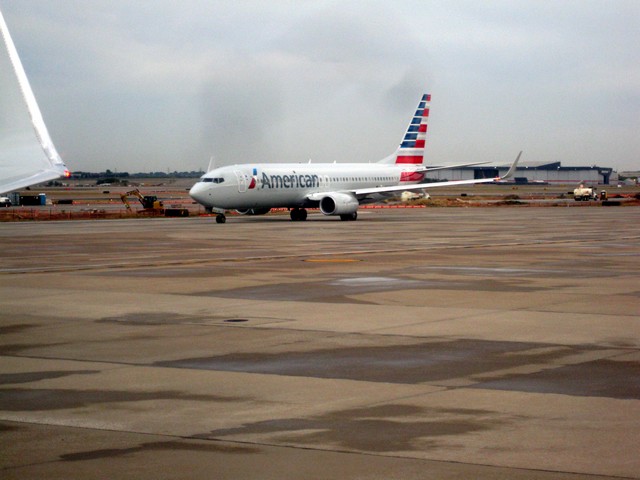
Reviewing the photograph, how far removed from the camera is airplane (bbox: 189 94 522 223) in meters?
64.0

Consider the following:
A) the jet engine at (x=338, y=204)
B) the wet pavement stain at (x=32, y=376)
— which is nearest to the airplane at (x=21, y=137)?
the wet pavement stain at (x=32, y=376)

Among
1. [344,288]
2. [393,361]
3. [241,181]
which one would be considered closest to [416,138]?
[241,181]

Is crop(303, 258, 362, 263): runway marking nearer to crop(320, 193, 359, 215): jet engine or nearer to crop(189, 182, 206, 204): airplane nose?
crop(189, 182, 206, 204): airplane nose

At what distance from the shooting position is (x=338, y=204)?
66.8m

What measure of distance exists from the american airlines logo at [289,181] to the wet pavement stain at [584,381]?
52.5 metres

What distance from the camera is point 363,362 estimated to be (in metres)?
14.2

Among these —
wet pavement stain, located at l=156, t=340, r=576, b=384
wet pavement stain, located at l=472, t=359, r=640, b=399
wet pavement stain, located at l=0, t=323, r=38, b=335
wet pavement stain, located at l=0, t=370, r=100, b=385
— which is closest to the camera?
wet pavement stain, located at l=472, t=359, r=640, b=399

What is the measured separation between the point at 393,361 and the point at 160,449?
17.7 ft

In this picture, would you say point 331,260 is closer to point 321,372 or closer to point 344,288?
point 344,288

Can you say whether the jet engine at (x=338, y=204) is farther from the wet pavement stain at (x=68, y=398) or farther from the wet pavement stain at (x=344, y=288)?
the wet pavement stain at (x=68, y=398)

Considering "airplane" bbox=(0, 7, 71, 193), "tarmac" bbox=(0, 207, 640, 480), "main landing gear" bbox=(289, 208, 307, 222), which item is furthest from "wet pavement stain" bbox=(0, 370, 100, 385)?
"main landing gear" bbox=(289, 208, 307, 222)

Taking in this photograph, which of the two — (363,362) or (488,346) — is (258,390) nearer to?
(363,362)

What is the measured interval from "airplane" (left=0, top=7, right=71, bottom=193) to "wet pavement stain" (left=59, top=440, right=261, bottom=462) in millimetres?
3496

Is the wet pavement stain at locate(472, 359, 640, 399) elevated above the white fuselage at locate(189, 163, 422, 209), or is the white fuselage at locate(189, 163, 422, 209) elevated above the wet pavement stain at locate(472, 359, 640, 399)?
the white fuselage at locate(189, 163, 422, 209)
